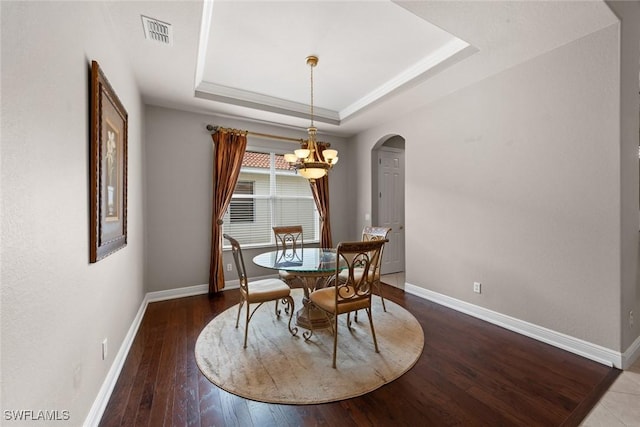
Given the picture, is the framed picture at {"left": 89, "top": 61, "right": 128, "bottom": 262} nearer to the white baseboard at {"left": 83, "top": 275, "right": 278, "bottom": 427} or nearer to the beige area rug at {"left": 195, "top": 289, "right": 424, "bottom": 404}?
the white baseboard at {"left": 83, "top": 275, "right": 278, "bottom": 427}

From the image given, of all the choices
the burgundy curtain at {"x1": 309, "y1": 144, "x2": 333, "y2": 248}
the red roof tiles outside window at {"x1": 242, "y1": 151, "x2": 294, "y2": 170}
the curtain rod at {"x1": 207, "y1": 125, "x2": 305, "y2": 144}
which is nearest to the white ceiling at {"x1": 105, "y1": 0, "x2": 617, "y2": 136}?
the curtain rod at {"x1": 207, "y1": 125, "x2": 305, "y2": 144}

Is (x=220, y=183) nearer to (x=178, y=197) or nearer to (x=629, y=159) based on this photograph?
(x=178, y=197)

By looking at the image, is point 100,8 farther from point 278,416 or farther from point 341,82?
point 278,416

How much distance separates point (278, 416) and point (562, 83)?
11.5 ft

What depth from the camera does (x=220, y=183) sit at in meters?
3.92

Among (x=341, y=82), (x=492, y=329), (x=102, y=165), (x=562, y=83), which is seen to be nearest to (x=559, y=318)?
(x=492, y=329)

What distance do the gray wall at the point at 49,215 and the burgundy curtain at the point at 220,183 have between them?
2062mm

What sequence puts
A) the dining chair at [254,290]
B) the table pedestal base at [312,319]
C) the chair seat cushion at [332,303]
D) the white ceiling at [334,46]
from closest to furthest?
the white ceiling at [334,46] → the chair seat cushion at [332,303] → the dining chair at [254,290] → the table pedestal base at [312,319]

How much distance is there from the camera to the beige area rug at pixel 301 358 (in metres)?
1.85

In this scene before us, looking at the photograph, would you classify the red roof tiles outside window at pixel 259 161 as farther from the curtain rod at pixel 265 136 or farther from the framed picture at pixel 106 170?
the framed picture at pixel 106 170

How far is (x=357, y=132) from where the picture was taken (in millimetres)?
5035

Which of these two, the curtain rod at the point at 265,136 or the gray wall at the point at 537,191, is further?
the curtain rod at the point at 265,136

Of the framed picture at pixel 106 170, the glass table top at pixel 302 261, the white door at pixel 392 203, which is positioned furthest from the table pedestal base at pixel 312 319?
the white door at pixel 392 203

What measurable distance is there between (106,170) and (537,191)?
142 inches
